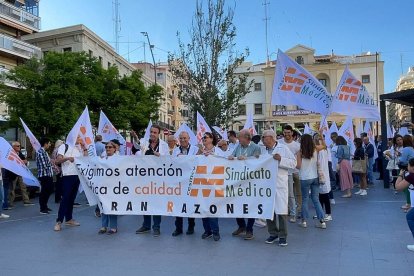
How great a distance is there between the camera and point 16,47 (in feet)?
125

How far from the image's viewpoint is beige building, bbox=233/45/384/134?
187 ft

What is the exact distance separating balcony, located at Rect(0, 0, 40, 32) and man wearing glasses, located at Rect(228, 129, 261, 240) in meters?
38.0

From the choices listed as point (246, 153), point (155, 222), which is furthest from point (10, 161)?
point (246, 153)

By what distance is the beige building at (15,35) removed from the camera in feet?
120

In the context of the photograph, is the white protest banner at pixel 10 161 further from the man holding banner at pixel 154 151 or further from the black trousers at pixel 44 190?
the man holding banner at pixel 154 151

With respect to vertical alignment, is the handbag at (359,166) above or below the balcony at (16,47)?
below

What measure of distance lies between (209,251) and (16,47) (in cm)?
3754

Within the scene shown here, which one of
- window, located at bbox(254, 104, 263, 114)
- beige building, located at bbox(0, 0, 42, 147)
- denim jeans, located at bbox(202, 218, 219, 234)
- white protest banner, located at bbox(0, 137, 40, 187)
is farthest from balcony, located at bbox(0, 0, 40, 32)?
denim jeans, located at bbox(202, 218, 219, 234)

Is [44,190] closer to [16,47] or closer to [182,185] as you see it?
[182,185]

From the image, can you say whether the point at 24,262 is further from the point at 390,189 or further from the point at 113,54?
the point at 113,54

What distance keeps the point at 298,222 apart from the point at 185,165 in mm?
2616

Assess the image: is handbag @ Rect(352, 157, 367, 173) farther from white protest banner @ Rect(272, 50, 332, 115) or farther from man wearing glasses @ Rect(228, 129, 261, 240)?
man wearing glasses @ Rect(228, 129, 261, 240)

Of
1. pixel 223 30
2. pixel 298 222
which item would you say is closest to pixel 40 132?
pixel 223 30

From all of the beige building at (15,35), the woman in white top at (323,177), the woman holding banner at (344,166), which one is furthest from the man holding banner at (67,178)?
the beige building at (15,35)
